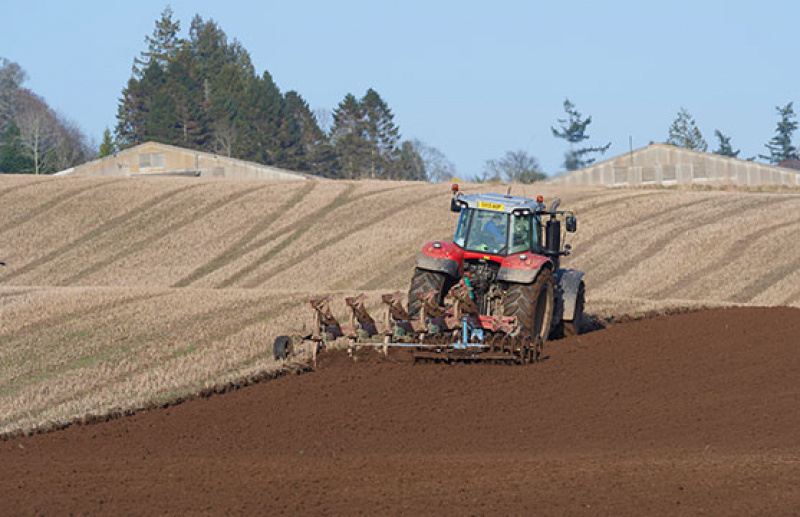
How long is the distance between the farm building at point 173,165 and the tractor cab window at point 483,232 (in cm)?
4989

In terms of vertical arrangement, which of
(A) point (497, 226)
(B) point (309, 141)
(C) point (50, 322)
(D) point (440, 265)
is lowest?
(C) point (50, 322)

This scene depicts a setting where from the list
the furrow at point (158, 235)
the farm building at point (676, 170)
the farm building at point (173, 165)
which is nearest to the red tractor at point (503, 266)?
the furrow at point (158, 235)

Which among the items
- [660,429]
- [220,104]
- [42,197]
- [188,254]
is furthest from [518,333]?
[220,104]

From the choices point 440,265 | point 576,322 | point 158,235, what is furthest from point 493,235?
point 158,235

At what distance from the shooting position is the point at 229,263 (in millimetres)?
34719

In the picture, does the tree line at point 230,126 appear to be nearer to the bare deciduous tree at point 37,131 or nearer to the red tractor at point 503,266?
the bare deciduous tree at point 37,131

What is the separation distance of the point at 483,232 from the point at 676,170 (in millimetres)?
47837

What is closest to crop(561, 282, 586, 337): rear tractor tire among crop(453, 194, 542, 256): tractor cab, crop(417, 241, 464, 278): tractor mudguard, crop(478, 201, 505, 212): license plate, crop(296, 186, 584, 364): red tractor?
crop(296, 186, 584, 364): red tractor

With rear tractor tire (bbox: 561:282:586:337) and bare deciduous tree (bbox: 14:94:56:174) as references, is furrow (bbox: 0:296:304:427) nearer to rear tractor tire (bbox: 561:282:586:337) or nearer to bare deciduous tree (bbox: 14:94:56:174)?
rear tractor tire (bbox: 561:282:586:337)

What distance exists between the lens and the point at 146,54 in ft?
389

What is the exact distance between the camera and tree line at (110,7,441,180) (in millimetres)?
96812

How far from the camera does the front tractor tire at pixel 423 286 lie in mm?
16352

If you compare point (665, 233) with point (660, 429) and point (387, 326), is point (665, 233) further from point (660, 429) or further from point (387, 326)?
point (660, 429)

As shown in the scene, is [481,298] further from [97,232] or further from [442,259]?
[97,232]
